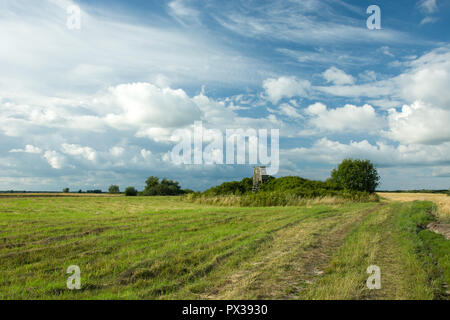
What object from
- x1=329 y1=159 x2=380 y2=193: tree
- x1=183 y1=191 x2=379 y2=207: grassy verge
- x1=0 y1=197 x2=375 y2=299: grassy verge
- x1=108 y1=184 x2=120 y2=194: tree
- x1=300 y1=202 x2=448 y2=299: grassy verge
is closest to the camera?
x1=300 y1=202 x2=448 y2=299: grassy verge

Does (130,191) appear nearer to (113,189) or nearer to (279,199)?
(113,189)

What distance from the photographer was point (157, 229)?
13.0 m

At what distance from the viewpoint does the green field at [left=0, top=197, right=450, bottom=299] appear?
610cm

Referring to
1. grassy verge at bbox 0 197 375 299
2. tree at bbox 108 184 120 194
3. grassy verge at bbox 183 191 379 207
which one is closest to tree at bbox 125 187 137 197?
tree at bbox 108 184 120 194

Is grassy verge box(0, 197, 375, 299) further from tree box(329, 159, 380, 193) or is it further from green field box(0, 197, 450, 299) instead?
Answer: tree box(329, 159, 380, 193)

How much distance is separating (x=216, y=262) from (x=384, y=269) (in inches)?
162

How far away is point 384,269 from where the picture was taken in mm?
7801

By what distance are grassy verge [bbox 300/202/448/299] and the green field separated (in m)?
0.02

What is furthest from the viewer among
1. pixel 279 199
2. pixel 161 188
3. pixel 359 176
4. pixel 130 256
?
pixel 161 188

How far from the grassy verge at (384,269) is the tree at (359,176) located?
1901 inches

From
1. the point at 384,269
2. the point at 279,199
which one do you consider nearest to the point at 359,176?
the point at 279,199

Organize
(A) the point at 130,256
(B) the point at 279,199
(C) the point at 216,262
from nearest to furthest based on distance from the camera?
(C) the point at 216,262 < (A) the point at 130,256 < (B) the point at 279,199

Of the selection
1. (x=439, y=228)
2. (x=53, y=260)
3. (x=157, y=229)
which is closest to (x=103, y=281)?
(x=53, y=260)
